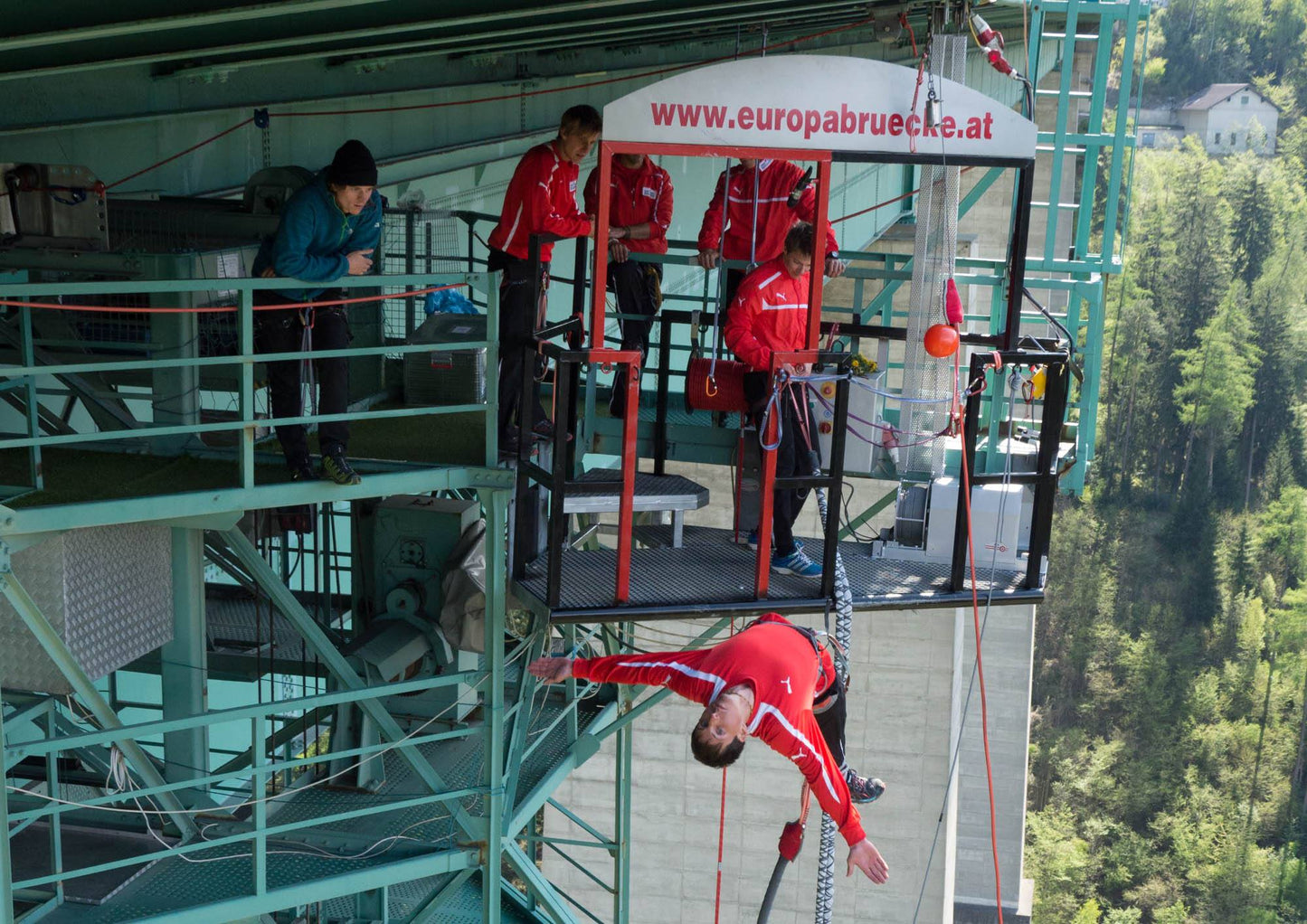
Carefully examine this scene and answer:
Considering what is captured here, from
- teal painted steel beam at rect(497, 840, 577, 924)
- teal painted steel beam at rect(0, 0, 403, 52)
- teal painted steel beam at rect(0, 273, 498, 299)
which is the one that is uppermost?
teal painted steel beam at rect(0, 0, 403, 52)

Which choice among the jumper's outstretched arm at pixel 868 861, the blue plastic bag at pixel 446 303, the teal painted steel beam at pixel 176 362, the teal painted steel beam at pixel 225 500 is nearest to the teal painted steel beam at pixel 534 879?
the teal painted steel beam at pixel 225 500

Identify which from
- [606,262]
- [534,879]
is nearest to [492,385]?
[606,262]

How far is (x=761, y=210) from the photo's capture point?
32.4ft

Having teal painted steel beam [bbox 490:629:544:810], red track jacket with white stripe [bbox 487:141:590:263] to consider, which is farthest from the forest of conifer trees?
red track jacket with white stripe [bbox 487:141:590:263]

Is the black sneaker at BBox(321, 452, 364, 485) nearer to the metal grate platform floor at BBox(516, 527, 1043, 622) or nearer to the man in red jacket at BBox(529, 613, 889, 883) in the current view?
the metal grate platform floor at BBox(516, 527, 1043, 622)

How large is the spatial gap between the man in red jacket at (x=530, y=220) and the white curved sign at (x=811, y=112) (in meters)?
1.54

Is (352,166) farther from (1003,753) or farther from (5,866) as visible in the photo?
(1003,753)

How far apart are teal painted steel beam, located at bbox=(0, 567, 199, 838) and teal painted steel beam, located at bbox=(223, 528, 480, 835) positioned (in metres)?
1.13

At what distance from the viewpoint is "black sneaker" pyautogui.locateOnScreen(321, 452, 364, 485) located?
25.2 ft

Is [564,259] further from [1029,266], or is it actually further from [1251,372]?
[1251,372]

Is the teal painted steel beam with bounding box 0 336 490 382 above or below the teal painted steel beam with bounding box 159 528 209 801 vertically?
above

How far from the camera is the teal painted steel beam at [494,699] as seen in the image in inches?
324

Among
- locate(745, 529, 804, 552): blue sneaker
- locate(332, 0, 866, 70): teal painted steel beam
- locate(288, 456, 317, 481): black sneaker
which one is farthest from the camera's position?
locate(332, 0, 866, 70): teal painted steel beam

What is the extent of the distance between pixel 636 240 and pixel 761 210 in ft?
3.20
